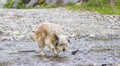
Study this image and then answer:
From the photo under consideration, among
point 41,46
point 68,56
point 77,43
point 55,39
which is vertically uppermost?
point 55,39

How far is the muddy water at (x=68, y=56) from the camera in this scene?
1161cm

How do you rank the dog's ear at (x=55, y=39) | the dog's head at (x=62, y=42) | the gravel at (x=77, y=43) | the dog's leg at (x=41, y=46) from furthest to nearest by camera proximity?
the dog's leg at (x=41, y=46) < the gravel at (x=77, y=43) < the dog's ear at (x=55, y=39) < the dog's head at (x=62, y=42)

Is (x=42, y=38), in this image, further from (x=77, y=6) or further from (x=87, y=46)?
(x=77, y=6)

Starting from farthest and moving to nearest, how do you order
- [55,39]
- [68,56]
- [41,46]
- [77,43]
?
[77,43]
[41,46]
[68,56]
[55,39]

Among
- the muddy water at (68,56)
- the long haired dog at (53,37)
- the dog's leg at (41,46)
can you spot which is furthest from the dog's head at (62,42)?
the dog's leg at (41,46)

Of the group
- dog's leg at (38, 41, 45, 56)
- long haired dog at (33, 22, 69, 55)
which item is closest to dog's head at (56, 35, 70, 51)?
long haired dog at (33, 22, 69, 55)

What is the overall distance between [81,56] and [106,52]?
3.87 feet

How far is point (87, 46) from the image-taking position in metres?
15.6

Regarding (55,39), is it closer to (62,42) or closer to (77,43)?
(62,42)

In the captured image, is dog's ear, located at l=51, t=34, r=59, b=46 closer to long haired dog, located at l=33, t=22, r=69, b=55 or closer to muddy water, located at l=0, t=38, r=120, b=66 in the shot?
long haired dog, located at l=33, t=22, r=69, b=55

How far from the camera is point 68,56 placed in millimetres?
12961

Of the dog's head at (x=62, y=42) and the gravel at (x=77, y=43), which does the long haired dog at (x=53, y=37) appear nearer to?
the dog's head at (x=62, y=42)

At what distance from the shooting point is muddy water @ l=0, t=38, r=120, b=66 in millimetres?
11609

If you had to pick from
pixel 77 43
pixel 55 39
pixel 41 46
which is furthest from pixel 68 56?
pixel 77 43
